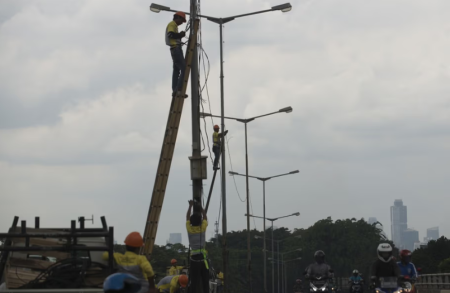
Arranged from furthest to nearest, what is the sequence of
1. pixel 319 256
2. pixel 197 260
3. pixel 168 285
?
pixel 319 256
pixel 168 285
pixel 197 260

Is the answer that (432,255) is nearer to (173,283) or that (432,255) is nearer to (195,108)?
(173,283)

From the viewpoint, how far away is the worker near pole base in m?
18.0

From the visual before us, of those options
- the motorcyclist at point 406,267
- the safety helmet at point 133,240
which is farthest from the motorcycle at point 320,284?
the safety helmet at point 133,240

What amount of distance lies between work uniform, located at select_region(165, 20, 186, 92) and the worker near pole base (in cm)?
282

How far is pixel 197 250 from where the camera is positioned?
18328 millimetres

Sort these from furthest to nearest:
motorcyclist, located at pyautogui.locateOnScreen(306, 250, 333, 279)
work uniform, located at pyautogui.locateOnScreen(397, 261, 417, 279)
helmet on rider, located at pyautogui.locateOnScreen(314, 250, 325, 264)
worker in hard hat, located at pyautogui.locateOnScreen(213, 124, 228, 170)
Result: 1. worker in hard hat, located at pyautogui.locateOnScreen(213, 124, 228, 170)
2. motorcyclist, located at pyautogui.locateOnScreen(306, 250, 333, 279)
3. helmet on rider, located at pyautogui.locateOnScreen(314, 250, 325, 264)
4. work uniform, located at pyautogui.locateOnScreen(397, 261, 417, 279)

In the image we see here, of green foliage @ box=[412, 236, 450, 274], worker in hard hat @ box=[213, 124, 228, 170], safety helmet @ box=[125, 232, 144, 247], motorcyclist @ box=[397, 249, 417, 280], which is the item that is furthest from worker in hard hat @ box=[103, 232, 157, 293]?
green foliage @ box=[412, 236, 450, 274]

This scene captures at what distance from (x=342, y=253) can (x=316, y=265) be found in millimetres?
111197

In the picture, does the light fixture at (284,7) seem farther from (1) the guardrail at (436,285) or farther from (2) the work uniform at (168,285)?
(2) the work uniform at (168,285)

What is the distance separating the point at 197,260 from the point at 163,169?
8.07ft

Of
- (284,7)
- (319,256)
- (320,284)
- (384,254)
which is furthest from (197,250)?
(284,7)

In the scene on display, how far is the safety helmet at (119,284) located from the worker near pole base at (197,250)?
358 inches

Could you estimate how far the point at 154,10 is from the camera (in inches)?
939

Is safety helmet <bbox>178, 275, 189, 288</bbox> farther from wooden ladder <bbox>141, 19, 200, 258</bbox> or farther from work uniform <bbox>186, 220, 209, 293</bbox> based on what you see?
wooden ladder <bbox>141, 19, 200, 258</bbox>
